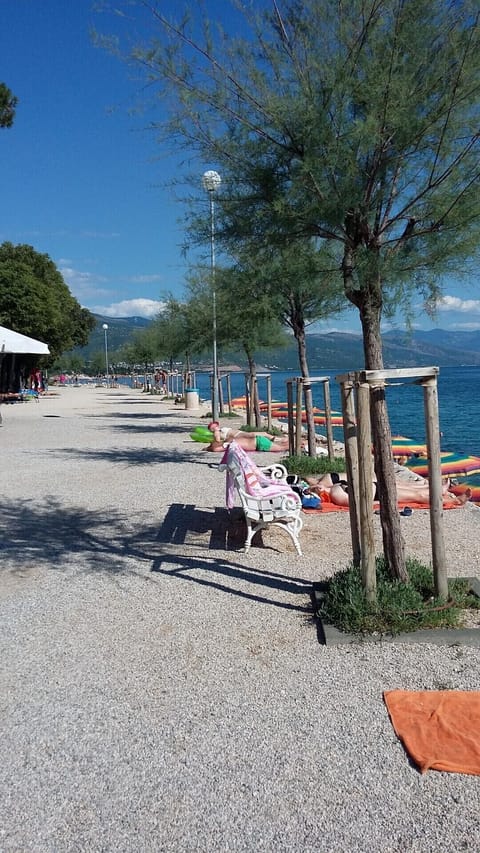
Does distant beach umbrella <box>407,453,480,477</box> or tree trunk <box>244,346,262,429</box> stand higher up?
tree trunk <box>244,346,262,429</box>

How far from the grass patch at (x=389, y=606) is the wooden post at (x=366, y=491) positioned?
10cm

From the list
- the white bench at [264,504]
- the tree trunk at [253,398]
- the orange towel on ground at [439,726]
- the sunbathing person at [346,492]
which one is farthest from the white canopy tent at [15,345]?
the orange towel on ground at [439,726]

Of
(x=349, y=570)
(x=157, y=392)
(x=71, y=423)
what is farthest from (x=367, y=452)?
(x=157, y=392)

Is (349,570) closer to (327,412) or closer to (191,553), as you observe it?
(191,553)

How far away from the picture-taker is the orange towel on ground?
298cm

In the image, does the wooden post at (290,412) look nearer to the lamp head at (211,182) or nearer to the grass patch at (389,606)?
the lamp head at (211,182)

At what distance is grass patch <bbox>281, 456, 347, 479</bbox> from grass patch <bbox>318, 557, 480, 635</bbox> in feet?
17.5

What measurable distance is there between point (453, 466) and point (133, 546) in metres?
10.6

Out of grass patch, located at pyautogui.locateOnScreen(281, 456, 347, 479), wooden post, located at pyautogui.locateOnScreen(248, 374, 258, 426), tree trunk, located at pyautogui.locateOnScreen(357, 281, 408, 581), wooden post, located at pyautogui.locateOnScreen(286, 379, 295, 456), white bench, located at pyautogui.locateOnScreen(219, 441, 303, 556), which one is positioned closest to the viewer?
tree trunk, located at pyautogui.locateOnScreen(357, 281, 408, 581)

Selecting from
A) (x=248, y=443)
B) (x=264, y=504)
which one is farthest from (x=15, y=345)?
(x=264, y=504)

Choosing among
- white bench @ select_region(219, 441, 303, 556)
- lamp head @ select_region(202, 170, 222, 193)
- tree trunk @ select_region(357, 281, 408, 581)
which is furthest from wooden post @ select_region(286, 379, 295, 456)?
tree trunk @ select_region(357, 281, 408, 581)

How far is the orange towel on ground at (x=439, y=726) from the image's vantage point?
9.78ft

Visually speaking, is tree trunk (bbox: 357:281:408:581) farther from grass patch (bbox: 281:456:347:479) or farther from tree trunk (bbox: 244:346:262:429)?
tree trunk (bbox: 244:346:262:429)

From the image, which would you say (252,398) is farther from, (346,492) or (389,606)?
(389,606)
